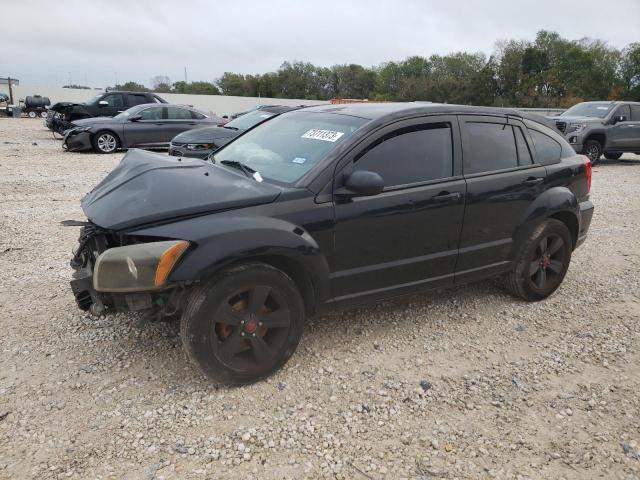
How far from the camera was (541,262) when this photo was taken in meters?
4.36

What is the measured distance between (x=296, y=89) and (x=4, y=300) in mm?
74667

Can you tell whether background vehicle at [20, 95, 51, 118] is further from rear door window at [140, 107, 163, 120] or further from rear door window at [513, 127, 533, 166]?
rear door window at [513, 127, 533, 166]

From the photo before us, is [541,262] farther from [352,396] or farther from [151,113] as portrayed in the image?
[151,113]

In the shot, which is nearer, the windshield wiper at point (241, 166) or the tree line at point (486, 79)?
the windshield wiper at point (241, 166)

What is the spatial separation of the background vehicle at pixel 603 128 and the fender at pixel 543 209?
10264mm

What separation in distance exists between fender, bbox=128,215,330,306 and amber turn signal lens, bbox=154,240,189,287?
4cm

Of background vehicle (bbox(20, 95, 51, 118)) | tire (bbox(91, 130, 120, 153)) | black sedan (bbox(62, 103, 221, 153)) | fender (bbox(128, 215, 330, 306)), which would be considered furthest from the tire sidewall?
background vehicle (bbox(20, 95, 51, 118))

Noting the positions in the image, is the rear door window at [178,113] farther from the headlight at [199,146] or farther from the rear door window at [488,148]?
the rear door window at [488,148]

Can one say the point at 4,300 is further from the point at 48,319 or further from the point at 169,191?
the point at 169,191

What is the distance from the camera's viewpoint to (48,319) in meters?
3.77

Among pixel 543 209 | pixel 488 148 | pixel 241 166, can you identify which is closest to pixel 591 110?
pixel 543 209

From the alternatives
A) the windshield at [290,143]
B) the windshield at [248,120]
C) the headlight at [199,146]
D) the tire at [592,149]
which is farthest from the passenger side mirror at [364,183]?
the tire at [592,149]

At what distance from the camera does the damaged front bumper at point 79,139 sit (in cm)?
1309

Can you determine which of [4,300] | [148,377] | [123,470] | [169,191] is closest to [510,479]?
[123,470]
